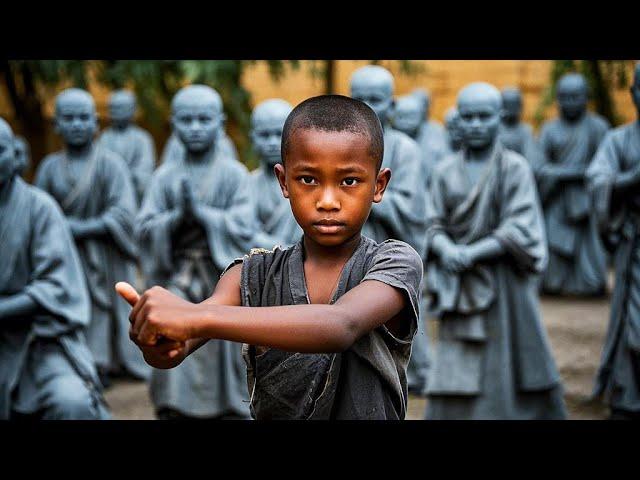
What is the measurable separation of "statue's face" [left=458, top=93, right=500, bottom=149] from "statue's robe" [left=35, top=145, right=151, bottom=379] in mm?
3073

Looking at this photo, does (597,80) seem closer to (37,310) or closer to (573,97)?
(573,97)

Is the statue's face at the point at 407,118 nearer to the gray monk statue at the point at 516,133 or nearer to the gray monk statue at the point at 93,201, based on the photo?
the gray monk statue at the point at 516,133

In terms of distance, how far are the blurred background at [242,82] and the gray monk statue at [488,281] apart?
598 cm

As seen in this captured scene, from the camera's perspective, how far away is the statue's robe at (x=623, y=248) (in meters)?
6.84

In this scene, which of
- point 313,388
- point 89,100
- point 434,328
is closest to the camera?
point 313,388

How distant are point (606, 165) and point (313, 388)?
5046 millimetres

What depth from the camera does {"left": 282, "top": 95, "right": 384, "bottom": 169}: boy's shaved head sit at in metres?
2.38

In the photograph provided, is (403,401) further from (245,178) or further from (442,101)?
(442,101)

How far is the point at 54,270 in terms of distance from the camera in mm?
5195

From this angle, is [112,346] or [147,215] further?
[112,346]

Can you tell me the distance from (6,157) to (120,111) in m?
8.29

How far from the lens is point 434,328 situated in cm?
1111

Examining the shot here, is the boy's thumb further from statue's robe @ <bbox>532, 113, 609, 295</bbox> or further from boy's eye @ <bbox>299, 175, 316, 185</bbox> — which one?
statue's robe @ <bbox>532, 113, 609, 295</bbox>

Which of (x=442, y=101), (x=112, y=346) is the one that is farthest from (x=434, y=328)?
(x=442, y=101)
